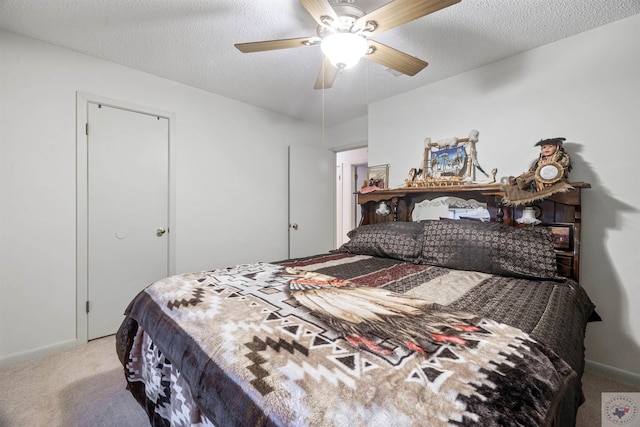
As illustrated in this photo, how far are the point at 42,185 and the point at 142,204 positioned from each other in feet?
2.23

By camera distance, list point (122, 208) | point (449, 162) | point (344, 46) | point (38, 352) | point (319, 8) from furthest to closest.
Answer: point (449, 162) → point (122, 208) → point (38, 352) → point (344, 46) → point (319, 8)

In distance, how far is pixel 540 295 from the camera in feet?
4.49

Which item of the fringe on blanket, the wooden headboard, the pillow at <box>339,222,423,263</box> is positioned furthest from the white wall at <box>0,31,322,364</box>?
the fringe on blanket

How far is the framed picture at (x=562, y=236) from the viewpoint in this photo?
189 centimetres

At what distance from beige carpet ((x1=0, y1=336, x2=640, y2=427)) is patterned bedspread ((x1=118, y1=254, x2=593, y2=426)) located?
1.32 feet

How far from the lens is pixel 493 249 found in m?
1.77

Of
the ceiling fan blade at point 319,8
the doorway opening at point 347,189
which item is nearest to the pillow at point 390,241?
the ceiling fan blade at point 319,8

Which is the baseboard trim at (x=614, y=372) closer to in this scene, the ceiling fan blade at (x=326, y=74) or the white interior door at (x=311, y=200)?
the ceiling fan blade at (x=326, y=74)

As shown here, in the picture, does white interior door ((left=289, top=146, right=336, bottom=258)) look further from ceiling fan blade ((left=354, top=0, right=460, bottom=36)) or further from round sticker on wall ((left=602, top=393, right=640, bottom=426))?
round sticker on wall ((left=602, top=393, right=640, bottom=426))

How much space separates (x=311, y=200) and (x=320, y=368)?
3.26m

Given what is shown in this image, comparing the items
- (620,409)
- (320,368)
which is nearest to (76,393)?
(320,368)

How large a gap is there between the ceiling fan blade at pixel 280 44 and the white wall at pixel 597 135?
1767mm

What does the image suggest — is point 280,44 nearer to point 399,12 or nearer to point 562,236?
point 399,12

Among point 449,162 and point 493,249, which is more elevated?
point 449,162
